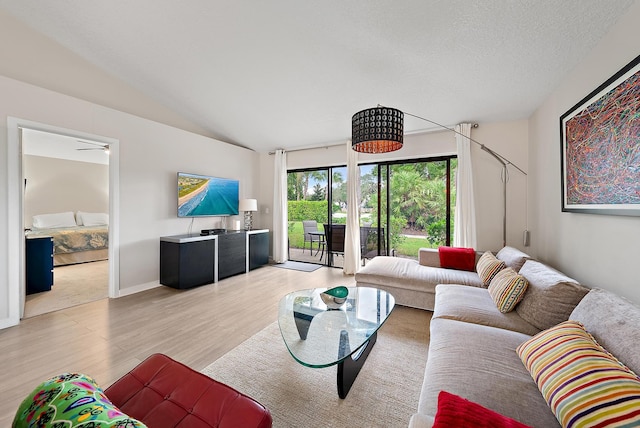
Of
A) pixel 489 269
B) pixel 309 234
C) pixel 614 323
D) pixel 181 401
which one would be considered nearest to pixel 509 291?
pixel 489 269

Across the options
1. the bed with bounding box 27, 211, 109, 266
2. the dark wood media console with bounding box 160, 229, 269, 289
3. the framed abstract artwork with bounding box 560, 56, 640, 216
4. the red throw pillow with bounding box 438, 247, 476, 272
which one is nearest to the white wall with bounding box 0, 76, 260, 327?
the dark wood media console with bounding box 160, 229, 269, 289

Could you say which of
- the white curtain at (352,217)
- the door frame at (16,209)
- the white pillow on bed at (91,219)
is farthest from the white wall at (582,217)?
the white pillow on bed at (91,219)

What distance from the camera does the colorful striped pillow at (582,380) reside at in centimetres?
80

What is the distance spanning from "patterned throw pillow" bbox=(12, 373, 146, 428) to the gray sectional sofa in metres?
0.95

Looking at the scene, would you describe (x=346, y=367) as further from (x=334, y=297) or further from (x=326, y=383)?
(x=334, y=297)

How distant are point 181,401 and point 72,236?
589 cm

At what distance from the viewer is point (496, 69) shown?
2.50 metres

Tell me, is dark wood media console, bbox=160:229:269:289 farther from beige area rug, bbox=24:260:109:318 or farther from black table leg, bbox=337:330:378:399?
black table leg, bbox=337:330:378:399

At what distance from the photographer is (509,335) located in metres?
1.57

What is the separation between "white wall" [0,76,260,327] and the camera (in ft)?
8.37

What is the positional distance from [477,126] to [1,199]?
5713 millimetres

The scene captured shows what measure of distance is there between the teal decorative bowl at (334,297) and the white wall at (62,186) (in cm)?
720

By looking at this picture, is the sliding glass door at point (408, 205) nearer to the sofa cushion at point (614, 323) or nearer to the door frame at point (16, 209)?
the sofa cushion at point (614, 323)

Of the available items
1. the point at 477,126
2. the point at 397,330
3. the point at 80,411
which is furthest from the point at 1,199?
the point at 477,126
